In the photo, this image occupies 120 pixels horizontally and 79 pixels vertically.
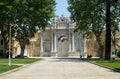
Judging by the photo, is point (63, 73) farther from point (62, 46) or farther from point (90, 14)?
point (62, 46)

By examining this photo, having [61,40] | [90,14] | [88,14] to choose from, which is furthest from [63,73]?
[61,40]

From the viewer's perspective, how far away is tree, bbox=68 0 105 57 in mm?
67500

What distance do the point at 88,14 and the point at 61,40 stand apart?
32380 mm

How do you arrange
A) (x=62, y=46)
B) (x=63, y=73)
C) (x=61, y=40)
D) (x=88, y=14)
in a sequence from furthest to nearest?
(x=62, y=46) < (x=61, y=40) < (x=88, y=14) < (x=63, y=73)

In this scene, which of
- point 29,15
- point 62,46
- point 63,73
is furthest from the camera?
point 62,46

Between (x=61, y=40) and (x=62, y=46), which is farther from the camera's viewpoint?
(x=62, y=46)

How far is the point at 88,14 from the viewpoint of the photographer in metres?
70.1

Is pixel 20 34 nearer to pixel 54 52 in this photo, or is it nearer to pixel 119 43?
pixel 54 52

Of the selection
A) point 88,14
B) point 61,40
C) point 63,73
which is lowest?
point 63,73

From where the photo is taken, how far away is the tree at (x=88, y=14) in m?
67.5

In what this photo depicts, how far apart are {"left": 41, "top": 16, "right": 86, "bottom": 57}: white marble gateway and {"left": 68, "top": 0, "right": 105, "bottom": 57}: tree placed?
941 inches

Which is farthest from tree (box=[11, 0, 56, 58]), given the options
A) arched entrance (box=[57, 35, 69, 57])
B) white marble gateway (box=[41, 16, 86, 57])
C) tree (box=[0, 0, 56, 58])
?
arched entrance (box=[57, 35, 69, 57])

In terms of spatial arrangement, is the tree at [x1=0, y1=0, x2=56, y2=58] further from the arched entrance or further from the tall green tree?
the arched entrance

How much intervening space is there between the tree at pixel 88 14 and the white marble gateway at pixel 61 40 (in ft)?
78.4
